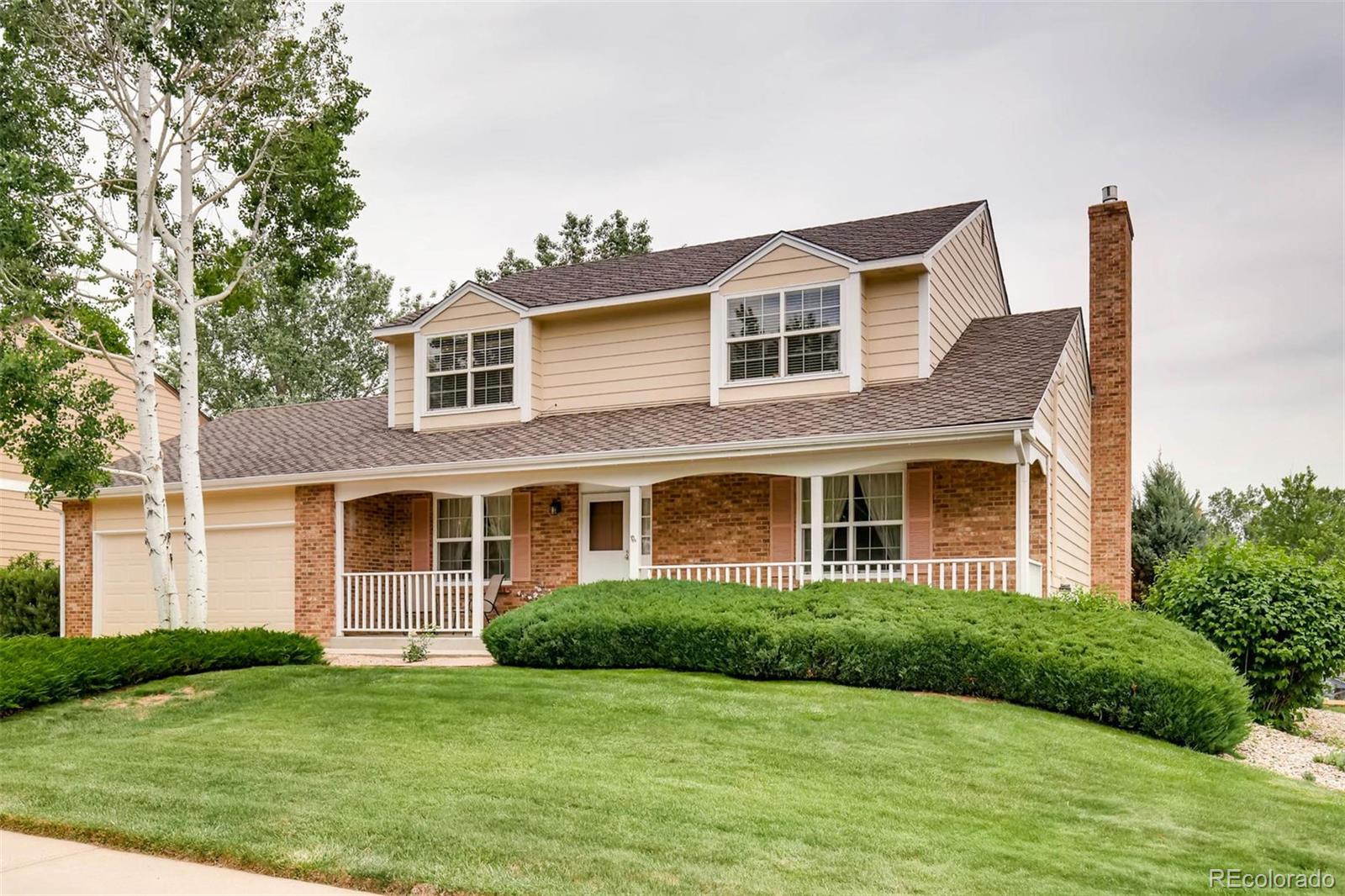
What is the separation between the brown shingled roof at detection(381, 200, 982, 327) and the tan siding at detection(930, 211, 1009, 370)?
1.30 ft

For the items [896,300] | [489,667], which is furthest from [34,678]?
[896,300]

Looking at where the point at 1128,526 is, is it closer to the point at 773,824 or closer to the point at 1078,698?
the point at 1078,698

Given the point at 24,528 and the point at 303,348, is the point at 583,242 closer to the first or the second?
the point at 303,348

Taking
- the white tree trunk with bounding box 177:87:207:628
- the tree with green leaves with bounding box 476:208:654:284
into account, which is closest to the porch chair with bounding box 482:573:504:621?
the white tree trunk with bounding box 177:87:207:628

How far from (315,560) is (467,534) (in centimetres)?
237

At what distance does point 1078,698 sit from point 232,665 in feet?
30.3

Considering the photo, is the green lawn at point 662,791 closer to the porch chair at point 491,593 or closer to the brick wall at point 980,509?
the brick wall at point 980,509

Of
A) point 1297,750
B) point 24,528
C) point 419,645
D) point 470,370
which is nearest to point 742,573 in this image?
point 419,645

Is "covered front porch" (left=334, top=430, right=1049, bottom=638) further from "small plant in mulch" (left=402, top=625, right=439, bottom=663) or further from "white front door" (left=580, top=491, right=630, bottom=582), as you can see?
"small plant in mulch" (left=402, top=625, right=439, bottom=663)

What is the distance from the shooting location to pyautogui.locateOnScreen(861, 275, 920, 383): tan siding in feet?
50.4

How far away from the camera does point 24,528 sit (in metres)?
24.1

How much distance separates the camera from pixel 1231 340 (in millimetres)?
22844

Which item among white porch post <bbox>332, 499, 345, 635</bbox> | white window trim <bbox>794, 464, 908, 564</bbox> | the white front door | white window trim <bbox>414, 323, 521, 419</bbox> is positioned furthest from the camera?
white window trim <bbox>414, 323, 521, 419</bbox>

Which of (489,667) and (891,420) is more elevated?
(891,420)
